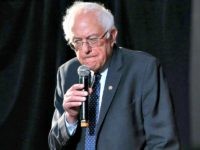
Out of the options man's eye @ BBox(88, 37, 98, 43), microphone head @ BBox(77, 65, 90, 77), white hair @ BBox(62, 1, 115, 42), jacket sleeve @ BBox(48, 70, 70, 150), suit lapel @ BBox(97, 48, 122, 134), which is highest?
white hair @ BBox(62, 1, 115, 42)

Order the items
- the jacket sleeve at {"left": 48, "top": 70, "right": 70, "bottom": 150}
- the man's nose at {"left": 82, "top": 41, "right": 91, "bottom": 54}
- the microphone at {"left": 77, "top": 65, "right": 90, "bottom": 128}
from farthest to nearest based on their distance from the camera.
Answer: the jacket sleeve at {"left": 48, "top": 70, "right": 70, "bottom": 150}
the man's nose at {"left": 82, "top": 41, "right": 91, "bottom": 54}
the microphone at {"left": 77, "top": 65, "right": 90, "bottom": 128}

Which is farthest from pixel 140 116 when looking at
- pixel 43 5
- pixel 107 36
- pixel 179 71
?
pixel 43 5

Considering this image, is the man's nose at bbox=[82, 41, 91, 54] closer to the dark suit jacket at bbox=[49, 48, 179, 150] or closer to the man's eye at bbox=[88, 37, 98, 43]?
the man's eye at bbox=[88, 37, 98, 43]

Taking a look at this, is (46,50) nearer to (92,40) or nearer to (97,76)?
(97,76)

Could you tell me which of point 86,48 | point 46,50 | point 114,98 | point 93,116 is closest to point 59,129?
point 93,116

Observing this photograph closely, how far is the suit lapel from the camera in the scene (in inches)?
90.5

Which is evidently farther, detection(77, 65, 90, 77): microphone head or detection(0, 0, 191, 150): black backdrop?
detection(0, 0, 191, 150): black backdrop

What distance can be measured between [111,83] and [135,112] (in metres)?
0.17

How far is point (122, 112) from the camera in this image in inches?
90.3

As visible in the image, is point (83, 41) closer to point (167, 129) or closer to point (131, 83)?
point (131, 83)

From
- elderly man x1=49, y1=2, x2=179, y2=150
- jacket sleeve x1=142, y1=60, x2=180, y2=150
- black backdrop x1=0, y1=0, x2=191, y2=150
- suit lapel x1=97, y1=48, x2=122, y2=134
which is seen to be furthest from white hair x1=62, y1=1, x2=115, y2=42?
black backdrop x1=0, y1=0, x2=191, y2=150

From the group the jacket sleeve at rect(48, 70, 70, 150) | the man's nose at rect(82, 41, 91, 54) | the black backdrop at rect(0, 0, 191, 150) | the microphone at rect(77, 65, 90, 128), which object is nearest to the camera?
the microphone at rect(77, 65, 90, 128)

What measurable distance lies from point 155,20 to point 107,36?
1394 millimetres

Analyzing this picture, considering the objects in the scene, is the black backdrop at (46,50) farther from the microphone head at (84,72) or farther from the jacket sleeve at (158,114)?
the microphone head at (84,72)
